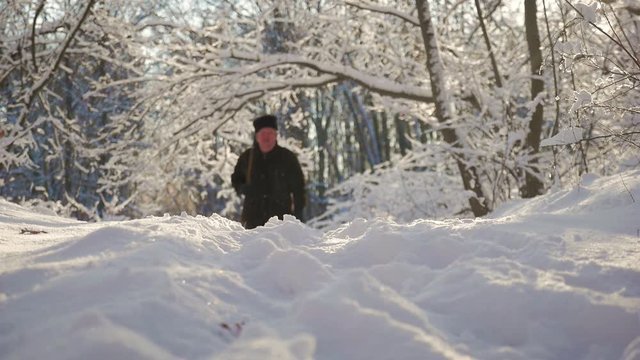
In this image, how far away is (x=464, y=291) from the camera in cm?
196

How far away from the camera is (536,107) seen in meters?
5.95

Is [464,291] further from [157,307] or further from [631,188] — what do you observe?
[631,188]

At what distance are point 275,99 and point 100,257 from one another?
6436 millimetres

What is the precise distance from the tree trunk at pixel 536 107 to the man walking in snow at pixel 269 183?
2.61 metres

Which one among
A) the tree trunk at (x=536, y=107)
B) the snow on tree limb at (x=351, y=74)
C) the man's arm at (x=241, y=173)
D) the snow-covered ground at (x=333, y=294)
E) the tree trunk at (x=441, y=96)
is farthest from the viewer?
the snow on tree limb at (x=351, y=74)

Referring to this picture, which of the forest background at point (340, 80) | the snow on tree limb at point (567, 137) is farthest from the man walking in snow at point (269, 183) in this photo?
the snow on tree limb at point (567, 137)

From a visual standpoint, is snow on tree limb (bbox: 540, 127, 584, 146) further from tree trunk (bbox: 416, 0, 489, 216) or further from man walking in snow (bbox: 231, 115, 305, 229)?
tree trunk (bbox: 416, 0, 489, 216)

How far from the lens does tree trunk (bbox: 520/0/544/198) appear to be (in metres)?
5.77

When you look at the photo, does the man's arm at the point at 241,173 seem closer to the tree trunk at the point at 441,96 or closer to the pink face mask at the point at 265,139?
the pink face mask at the point at 265,139

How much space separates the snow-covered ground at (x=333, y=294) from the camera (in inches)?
60.6

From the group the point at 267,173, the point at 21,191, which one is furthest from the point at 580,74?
the point at 21,191

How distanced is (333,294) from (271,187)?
330 cm

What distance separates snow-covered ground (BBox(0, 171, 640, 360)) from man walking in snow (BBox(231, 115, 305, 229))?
244 cm

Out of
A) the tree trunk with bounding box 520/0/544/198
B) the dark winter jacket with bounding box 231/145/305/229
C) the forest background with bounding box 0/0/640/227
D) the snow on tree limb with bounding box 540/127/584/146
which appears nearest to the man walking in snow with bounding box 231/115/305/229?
the dark winter jacket with bounding box 231/145/305/229
